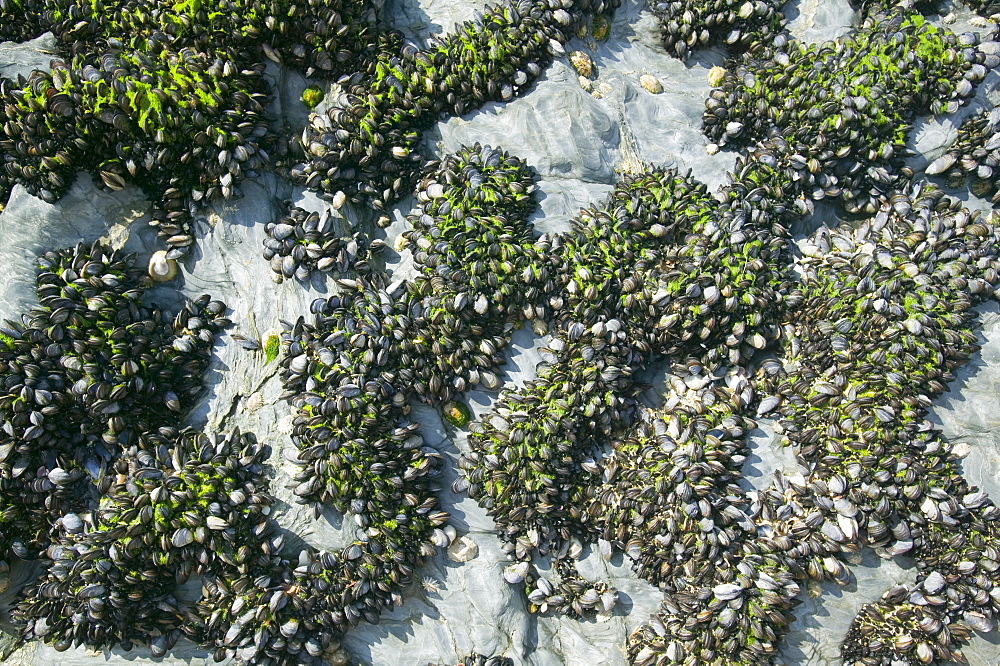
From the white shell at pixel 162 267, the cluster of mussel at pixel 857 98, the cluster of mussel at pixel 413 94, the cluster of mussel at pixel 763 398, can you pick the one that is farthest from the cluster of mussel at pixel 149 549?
the cluster of mussel at pixel 857 98

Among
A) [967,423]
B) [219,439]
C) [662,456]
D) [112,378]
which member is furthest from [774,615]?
[112,378]

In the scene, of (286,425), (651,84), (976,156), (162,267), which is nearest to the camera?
(286,425)

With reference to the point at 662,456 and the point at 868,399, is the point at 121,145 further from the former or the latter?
the point at 868,399

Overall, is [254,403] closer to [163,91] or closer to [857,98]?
[163,91]

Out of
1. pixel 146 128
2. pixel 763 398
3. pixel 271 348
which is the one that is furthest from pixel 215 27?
pixel 763 398

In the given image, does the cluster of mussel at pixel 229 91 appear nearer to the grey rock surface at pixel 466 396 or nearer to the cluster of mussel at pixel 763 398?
the grey rock surface at pixel 466 396

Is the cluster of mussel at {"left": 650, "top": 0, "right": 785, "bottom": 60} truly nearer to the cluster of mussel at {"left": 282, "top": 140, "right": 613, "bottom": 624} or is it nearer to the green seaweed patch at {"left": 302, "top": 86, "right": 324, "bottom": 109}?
the cluster of mussel at {"left": 282, "top": 140, "right": 613, "bottom": 624}
